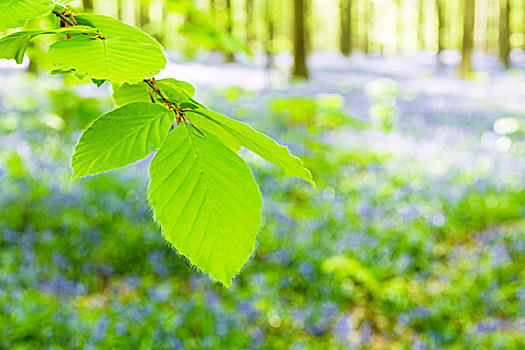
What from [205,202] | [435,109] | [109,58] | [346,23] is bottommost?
[435,109]

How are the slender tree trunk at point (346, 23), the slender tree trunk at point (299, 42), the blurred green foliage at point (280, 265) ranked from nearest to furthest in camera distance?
the blurred green foliage at point (280, 265), the slender tree trunk at point (299, 42), the slender tree trunk at point (346, 23)

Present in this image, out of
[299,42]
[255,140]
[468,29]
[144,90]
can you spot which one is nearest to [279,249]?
[144,90]

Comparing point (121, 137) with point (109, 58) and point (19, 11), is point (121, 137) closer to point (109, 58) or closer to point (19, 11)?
point (109, 58)

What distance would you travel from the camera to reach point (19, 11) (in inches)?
25.0

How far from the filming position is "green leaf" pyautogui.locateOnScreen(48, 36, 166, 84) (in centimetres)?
57

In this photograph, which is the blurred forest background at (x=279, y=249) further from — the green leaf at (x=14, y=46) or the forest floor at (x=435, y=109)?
the green leaf at (x=14, y=46)

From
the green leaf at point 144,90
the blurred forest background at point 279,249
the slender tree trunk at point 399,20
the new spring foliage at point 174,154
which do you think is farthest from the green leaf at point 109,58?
the slender tree trunk at point 399,20

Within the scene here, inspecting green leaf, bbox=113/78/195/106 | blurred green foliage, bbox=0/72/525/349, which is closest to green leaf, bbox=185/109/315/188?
green leaf, bbox=113/78/195/106

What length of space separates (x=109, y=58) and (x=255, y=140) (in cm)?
21

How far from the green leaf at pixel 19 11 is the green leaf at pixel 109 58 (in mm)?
63

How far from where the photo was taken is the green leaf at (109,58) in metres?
0.57

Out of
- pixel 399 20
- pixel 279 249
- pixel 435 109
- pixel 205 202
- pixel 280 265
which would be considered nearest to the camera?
pixel 205 202

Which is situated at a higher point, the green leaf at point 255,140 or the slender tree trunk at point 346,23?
the green leaf at point 255,140

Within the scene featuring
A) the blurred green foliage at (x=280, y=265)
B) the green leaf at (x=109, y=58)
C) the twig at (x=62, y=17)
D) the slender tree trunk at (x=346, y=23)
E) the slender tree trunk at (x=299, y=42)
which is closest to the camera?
the green leaf at (x=109, y=58)
